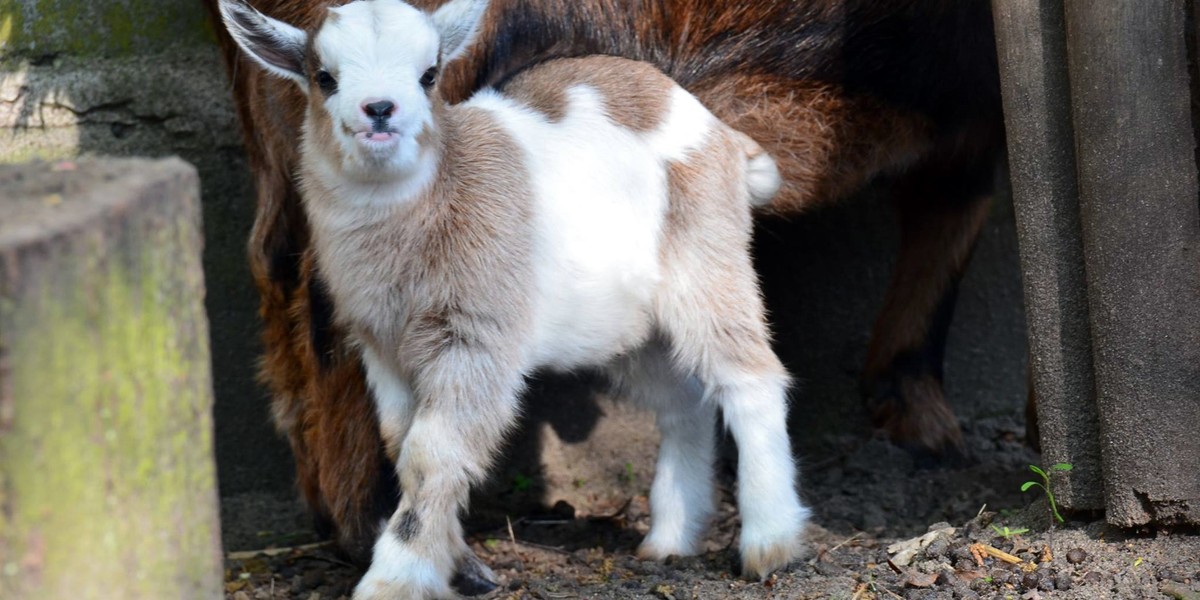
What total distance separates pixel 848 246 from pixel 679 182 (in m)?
1.95

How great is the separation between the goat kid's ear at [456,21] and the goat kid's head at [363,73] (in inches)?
0.7

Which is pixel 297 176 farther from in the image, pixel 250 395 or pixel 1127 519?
pixel 1127 519

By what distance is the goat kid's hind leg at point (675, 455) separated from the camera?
12.1ft

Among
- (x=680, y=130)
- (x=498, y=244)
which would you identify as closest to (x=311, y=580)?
(x=498, y=244)

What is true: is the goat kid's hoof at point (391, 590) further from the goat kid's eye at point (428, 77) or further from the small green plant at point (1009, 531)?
the small green plant at point (1009, 531)

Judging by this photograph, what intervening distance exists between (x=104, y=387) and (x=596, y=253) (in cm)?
163

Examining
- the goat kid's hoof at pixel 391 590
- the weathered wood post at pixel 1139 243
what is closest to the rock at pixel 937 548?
the weathered wood post at pixel 1139 243

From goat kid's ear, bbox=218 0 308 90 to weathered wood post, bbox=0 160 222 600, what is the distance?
1.14 metres

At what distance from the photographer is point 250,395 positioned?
4727 mm

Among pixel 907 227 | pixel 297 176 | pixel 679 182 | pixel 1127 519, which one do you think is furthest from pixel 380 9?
pixel 907 227

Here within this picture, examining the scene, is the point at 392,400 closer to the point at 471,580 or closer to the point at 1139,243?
the point at 471,580

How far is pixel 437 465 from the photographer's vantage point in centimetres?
302

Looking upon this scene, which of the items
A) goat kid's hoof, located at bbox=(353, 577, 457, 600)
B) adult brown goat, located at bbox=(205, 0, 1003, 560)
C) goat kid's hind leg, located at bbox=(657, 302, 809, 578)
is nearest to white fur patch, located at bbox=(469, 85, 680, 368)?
goat kid's hind leg, located at bbox=(657, 302, 809, 578)

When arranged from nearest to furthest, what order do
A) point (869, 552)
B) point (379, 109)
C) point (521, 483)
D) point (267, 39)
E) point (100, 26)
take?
1. point (379, 109)
2. point (267, 39)
3. point (869, 552)
4. point (100, 26)
5. point (521, 483)
